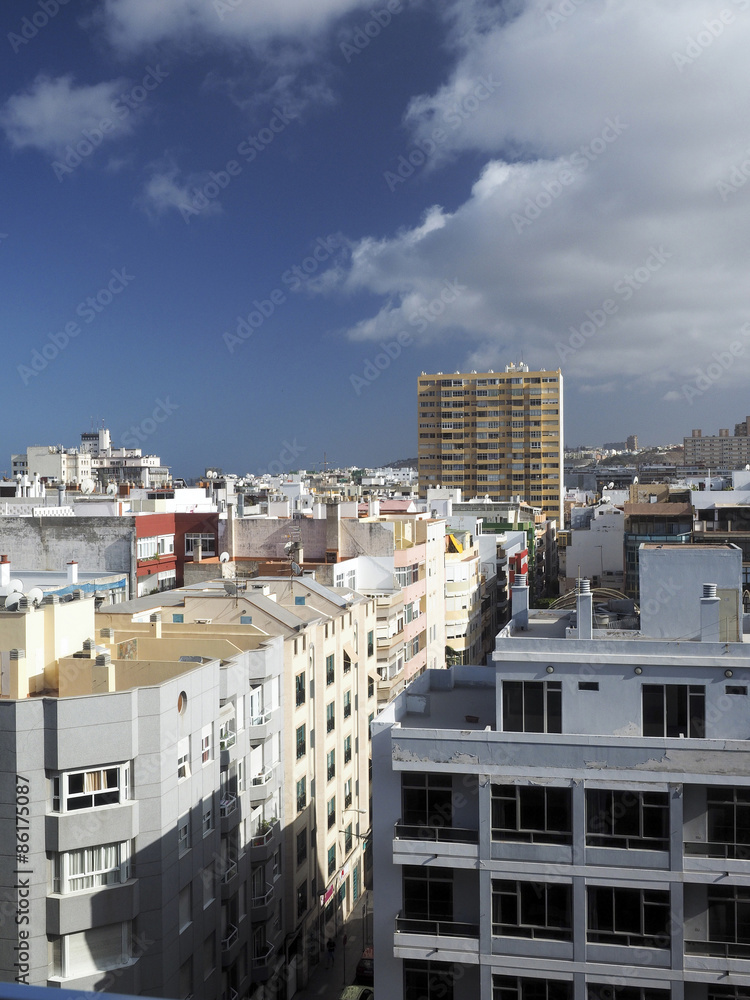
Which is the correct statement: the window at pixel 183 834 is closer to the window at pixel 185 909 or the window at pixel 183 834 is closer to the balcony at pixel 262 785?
the window at pixel 185 909

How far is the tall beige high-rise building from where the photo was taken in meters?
Result: 148

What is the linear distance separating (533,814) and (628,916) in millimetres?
2619

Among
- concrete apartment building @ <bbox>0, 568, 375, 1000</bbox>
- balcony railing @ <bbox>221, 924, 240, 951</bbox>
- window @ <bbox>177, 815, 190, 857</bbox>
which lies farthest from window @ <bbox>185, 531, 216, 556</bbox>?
window @ <bbox>177, 815, 190, 857</bbox>

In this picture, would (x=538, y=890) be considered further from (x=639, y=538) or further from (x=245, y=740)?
(x=639, y=538)

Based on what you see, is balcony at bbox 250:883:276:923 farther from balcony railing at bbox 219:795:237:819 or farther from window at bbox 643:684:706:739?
window at bbox 643:684:706:739

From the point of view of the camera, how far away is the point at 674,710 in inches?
713

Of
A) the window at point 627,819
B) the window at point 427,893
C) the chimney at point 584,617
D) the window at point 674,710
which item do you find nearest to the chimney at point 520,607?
the chimney at point 584,617

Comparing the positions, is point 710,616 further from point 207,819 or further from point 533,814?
point 207,819

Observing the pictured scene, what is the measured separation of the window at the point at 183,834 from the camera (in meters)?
19.6

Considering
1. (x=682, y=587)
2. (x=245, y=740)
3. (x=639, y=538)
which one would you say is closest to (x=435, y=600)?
(x=639, y=538)

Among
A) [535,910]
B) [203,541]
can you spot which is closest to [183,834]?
[535,910]

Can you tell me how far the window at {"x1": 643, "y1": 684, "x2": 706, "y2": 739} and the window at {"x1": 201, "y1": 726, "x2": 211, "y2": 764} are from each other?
10.6 metres

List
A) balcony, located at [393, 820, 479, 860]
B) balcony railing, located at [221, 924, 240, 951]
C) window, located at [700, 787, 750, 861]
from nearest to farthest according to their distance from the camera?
window, located at [700, 787, 750, 861] < balcony, located at [393, 820, 479, 860] < balcony railing, located at [221, 924, 240, 951]

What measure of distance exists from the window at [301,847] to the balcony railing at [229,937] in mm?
5811
